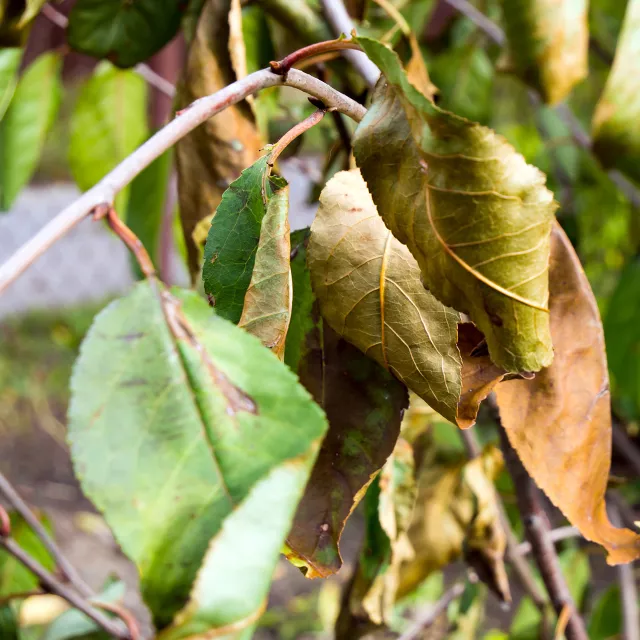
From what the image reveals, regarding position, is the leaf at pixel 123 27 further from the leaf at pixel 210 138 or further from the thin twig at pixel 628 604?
the thin twig at pixel 628 604

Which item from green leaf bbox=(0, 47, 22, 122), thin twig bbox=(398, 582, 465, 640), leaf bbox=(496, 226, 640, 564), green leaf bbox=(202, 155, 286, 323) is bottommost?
thin twig bbox=(398, 582, 465, 640)

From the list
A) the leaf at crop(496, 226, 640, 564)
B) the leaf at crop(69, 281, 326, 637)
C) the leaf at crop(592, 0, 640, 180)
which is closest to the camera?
the leaf at crop(69, 281, 326, 637)

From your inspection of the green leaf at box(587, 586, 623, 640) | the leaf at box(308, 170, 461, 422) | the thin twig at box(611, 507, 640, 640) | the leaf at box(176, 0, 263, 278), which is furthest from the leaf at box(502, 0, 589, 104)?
the green leaf at box(587, 586, 623, 640)

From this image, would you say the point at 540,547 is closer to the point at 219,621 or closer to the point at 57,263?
the point at 219,621

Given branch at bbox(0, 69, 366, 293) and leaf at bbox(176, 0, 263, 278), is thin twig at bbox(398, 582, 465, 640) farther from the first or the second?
branch at bbox(0, 69, 366, 293)

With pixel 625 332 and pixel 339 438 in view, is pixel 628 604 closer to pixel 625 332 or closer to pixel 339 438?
pixel 625 332

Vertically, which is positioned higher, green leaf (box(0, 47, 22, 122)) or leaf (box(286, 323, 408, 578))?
green leaf (box(0, 47, 22, 122))

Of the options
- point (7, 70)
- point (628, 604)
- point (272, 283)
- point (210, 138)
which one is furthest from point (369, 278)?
point (628, 604)
